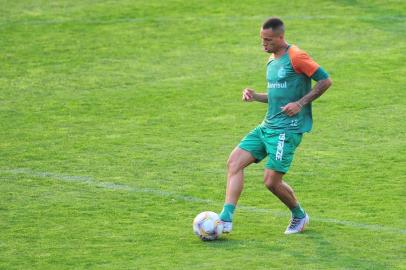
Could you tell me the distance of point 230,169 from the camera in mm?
9906

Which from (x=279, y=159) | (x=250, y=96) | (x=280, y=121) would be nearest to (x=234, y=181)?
(x=279, y=159)

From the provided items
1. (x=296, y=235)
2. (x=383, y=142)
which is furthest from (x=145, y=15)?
(x=296, y=235)

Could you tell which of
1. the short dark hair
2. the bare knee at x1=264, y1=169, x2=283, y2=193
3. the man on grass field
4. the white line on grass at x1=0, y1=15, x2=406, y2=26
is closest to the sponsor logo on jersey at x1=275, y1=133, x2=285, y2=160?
the man on grass field

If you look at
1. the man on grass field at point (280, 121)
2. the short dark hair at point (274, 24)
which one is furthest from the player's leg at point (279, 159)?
the short dark hair at point (274, 24)

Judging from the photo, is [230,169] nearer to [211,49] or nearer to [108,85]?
[108,85]

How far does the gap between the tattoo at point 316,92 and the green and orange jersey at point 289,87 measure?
0.14 metres

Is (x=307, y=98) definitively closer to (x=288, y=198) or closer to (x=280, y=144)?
(x=280, y=144)

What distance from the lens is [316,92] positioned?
31.6 ft

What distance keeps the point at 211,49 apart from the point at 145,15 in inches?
103

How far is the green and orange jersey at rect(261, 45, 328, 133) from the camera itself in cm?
979

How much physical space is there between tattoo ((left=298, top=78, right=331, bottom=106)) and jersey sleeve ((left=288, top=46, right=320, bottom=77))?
0.43ft

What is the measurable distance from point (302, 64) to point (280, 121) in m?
0.58

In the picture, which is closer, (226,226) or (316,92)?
(316,92)

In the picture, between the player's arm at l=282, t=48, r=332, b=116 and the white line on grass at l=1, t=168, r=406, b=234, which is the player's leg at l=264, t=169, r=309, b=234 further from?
the player's arm at l=282, t=48, r=332, b=116
